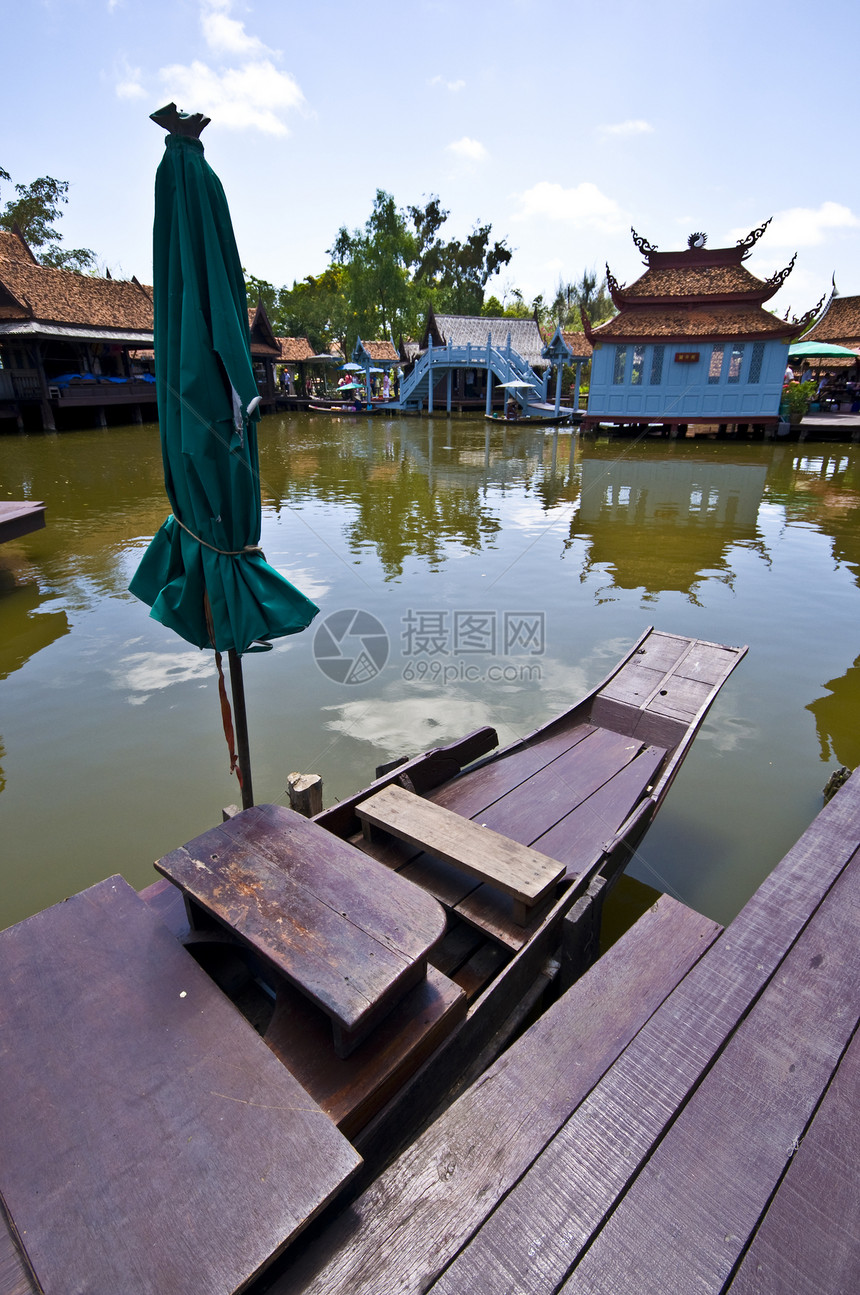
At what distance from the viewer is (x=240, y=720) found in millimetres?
3113

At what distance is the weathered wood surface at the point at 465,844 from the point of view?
8.71ft

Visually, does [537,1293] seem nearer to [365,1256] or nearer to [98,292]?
[365,1256]

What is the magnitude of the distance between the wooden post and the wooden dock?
5.89 ft

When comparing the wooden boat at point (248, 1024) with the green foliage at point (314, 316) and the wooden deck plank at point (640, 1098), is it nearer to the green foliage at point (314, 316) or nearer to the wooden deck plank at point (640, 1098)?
the wooden deck plank at point (640, 1098)

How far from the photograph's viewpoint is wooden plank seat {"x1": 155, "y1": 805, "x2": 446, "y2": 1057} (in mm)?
1866

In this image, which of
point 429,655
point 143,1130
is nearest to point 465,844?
point 143,1130

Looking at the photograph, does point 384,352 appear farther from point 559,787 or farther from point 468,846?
point 468,846

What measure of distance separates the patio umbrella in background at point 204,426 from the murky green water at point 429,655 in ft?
7.21

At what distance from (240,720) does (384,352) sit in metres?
50.4

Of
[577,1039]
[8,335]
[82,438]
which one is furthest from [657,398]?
[577,1039]

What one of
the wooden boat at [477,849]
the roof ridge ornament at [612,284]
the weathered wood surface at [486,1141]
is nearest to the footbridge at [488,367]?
A: the roof ridge ornament at [612,284]

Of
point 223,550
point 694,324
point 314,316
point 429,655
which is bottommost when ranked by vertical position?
point 429,655

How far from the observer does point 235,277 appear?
256 cm

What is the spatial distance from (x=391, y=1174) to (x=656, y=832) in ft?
10.6
